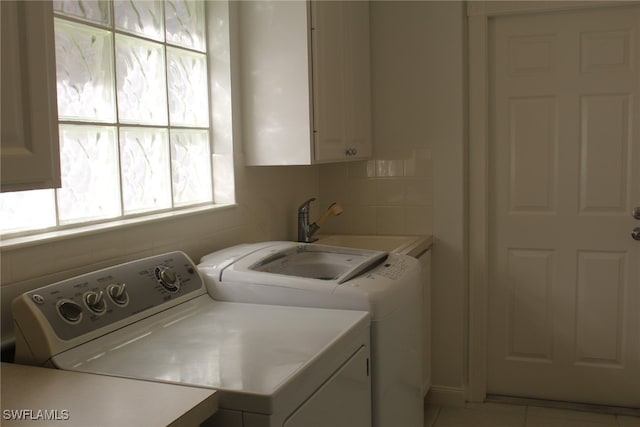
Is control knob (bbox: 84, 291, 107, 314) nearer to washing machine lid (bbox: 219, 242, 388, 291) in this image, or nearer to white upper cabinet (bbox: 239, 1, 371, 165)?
washing machine lid (bbox: 219, 242, 388, 291)

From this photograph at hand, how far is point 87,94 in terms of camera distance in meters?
2.13

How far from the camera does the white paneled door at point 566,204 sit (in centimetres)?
329

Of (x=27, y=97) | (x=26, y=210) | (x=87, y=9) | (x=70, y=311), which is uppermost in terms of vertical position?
(x=87, y=9)

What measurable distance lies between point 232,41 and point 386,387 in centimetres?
153

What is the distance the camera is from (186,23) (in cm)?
265

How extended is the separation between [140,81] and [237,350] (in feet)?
3.86

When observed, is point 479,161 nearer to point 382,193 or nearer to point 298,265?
point 382,193

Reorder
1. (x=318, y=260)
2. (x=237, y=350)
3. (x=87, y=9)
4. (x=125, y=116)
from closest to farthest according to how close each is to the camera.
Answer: (x=237, y=350), (x=87, y=9), (x=125, y=116), (x=318, y=260)

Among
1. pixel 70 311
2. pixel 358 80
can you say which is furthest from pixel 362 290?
pixel 358 80

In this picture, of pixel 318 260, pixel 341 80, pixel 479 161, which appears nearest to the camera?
pixel 318 260

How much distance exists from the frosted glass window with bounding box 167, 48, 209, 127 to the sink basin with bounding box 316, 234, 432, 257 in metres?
1.00

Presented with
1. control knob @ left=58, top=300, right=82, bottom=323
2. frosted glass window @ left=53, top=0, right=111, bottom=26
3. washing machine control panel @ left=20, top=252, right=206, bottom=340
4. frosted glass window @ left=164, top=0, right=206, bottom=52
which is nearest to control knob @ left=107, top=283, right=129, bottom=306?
washing machine control panel @ left=20, top=252, right=206, bottom=340

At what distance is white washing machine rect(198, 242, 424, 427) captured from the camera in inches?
79.9

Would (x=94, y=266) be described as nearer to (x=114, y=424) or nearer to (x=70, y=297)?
(x=70, y=297)
